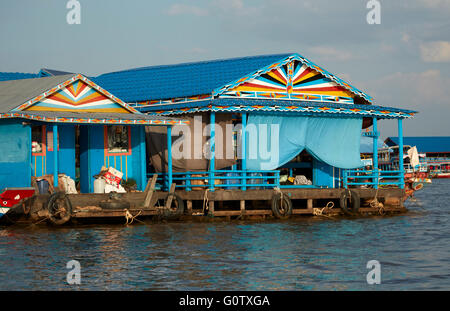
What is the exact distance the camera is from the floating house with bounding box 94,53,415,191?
87.9ft

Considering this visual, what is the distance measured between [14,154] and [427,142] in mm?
89803

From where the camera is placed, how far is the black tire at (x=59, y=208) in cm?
2284

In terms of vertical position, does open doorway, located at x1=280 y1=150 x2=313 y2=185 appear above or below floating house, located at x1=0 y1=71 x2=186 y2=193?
below

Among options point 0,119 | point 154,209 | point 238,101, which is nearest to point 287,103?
point 238,101

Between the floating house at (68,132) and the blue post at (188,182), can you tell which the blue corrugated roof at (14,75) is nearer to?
the floating house at (68,132)

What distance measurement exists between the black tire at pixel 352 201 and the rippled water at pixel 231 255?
142cm

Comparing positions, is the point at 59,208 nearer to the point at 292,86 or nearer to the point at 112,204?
the point at 112,204

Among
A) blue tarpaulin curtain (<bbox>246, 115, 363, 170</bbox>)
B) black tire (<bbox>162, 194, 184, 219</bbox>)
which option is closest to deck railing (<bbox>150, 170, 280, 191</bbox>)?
blue tarpaulin curtain (<bbox>246, 115, 363, 170</bbox>)

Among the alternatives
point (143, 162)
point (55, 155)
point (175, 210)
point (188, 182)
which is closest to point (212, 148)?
point (188, 182)

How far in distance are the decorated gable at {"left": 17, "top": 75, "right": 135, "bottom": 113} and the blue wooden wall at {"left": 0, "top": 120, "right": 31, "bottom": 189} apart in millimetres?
812

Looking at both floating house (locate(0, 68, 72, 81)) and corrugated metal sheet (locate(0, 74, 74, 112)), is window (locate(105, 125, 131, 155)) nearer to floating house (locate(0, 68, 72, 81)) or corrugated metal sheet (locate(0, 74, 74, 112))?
corrugated metal sheet (locate(0, 74, 74, 112))

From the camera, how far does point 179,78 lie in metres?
30.3

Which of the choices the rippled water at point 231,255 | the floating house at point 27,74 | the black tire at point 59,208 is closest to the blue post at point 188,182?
the rippled water at point 231,255

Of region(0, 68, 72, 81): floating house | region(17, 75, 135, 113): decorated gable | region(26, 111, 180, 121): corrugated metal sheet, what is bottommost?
region(26, 111, 180, 121): corrugated metal sheet
